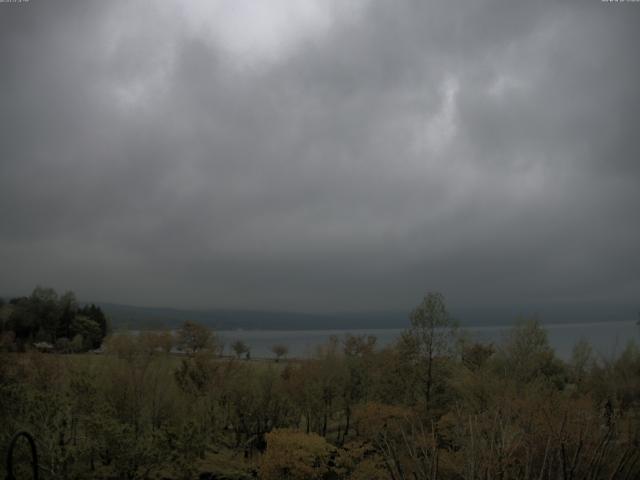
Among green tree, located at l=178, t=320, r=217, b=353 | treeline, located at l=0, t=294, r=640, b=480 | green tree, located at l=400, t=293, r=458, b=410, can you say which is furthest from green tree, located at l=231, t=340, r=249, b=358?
green tree, located at l=400, t=293, r=458, b=410

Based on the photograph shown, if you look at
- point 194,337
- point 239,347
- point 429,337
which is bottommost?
point 239,347

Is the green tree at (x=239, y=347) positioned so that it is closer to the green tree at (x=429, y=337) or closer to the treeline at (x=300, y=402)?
the treeline at (x=300, y=402)

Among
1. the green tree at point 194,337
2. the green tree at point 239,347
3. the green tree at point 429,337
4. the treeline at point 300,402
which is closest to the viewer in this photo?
the treeline at point 300,402

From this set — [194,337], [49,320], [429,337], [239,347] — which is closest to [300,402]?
[429,337]

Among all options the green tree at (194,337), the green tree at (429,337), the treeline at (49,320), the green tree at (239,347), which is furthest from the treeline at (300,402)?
the treeline at (49,320)

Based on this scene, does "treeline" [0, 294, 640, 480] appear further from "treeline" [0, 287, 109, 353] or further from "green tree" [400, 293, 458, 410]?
"treeline" [0, 287, 109, 353]

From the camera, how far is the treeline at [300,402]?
1087 inches

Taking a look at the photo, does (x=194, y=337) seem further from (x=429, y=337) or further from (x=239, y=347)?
(x=429, y=337)

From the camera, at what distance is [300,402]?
5147 centimetres

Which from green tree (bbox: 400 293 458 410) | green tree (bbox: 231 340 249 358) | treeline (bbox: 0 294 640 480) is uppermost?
green tree (bbox: 400 293 458 410)

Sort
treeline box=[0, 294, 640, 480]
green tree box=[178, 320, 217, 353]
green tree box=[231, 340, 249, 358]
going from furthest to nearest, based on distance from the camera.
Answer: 1. green tree box=[231, 340, 249, 358]
2. green tree box=[178, 320, 217, 353]
3. treeline box=[0, 294, 640, 480]

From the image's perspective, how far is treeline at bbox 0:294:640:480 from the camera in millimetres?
27609

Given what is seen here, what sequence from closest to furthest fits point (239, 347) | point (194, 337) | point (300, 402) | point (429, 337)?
1. point (429, 337)
2. point (300, 402)
3. point (194, 337)
4. point (239, 347)

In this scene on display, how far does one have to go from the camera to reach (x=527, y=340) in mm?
51062
